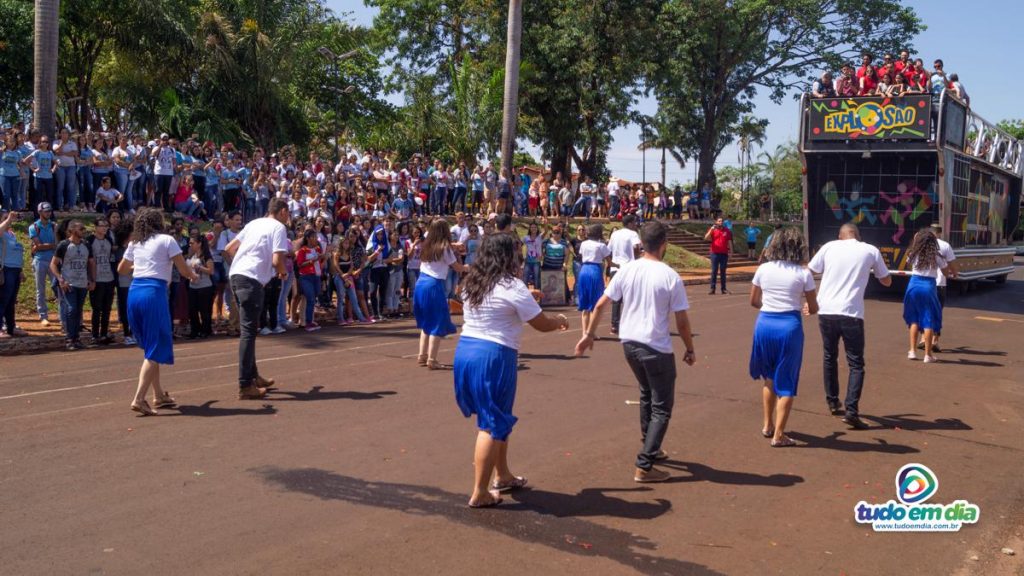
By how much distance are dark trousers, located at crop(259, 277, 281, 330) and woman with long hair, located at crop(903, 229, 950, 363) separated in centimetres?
920

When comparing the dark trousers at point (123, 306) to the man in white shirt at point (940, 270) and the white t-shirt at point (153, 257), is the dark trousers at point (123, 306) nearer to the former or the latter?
the white t-shirt at point (153, 257)

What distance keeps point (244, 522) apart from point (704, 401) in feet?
16.9

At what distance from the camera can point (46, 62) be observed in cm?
1683

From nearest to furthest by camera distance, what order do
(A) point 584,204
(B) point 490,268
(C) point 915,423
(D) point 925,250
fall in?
(B) point 490,268 → (C) point 915,423 → (D) point 925,250 → (A) point 584,204

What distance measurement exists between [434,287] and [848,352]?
4458 millimetres

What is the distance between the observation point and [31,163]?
624 inches

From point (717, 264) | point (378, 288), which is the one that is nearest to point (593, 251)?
point (378, 288)

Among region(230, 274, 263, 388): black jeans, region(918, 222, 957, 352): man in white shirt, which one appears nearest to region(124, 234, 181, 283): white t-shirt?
region(230, 274, 263, 388): black jeans

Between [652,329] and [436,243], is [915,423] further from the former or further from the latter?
[436,243]

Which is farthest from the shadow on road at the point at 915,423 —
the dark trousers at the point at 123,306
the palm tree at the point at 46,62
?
the palm tree at the point at 46,62

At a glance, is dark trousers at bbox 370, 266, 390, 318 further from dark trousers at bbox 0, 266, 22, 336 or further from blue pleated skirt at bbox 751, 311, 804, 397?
blue pleated skirt at bbox 751, 311, 804, 397

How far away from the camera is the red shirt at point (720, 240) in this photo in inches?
811

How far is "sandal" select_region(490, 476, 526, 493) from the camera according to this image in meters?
6.03

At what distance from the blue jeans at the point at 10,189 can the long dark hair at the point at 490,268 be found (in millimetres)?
13322
